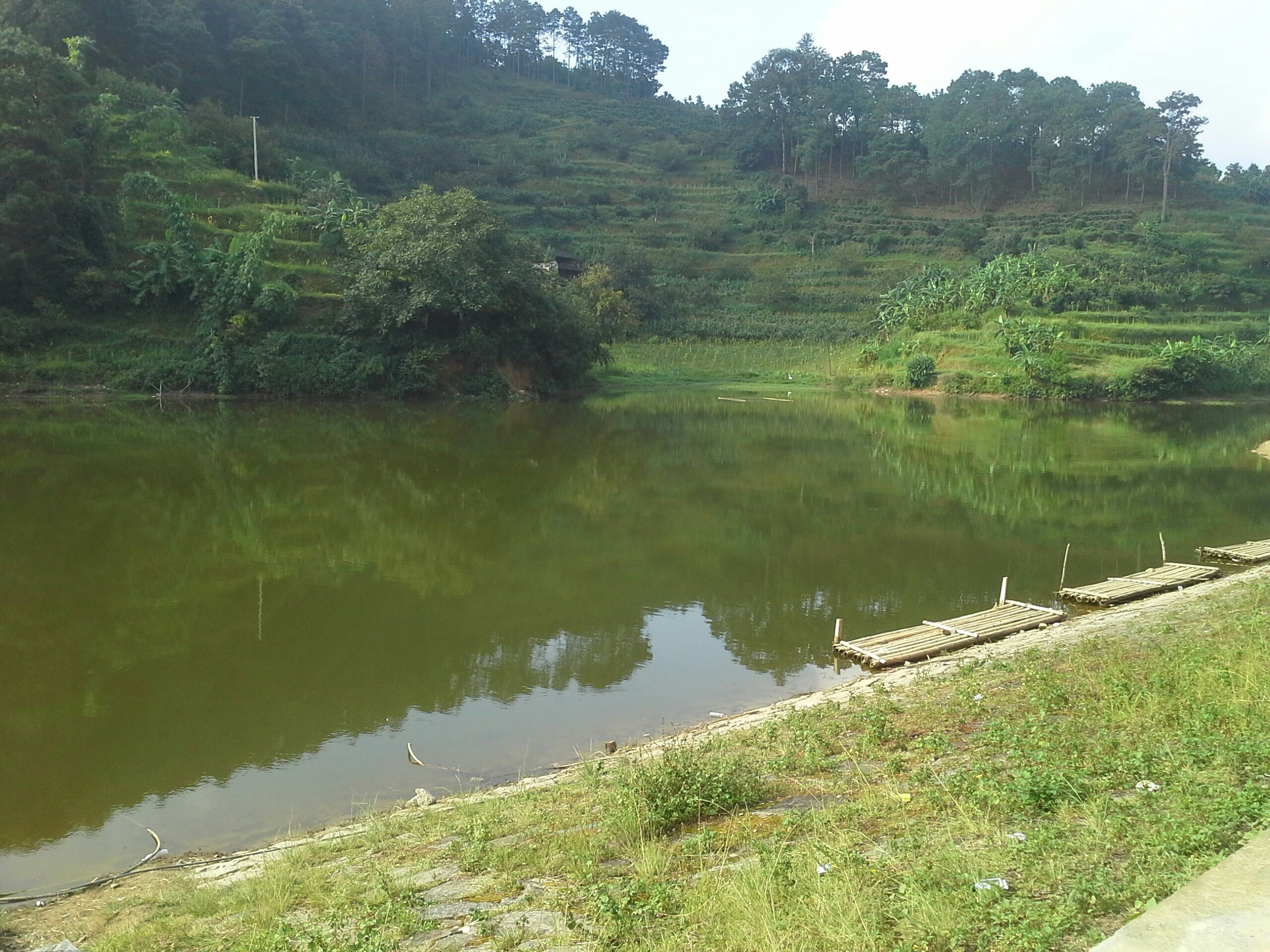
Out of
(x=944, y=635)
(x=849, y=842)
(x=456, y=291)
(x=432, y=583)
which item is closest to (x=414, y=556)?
(x=432, y=583)

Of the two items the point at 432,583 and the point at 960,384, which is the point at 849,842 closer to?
the point at 432,583

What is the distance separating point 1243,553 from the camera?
1401 cm

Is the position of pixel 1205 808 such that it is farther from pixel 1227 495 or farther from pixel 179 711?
pixel 1227 495

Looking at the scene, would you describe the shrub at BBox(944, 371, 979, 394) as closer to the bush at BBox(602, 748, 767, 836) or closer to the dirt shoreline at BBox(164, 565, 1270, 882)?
the dirt shoreline at BBox(164, 565, 1270, 882)

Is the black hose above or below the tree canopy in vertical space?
below

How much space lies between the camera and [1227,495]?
63.8 feet

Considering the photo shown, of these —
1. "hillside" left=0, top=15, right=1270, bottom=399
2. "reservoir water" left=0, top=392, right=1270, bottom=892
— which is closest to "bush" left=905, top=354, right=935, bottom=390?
"hillside" left=0, top=15, right=1270, bottom=399

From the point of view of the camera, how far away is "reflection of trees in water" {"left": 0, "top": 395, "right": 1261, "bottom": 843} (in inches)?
323

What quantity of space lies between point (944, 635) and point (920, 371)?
121 ft

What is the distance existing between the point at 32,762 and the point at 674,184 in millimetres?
73464

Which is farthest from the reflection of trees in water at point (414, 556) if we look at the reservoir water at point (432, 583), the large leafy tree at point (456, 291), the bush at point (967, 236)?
the bush at point (967, 236)

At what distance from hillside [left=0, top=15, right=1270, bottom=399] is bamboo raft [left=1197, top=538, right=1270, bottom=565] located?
1070 inches

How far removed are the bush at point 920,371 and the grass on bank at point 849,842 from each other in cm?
3962

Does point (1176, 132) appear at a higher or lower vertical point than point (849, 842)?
higher
